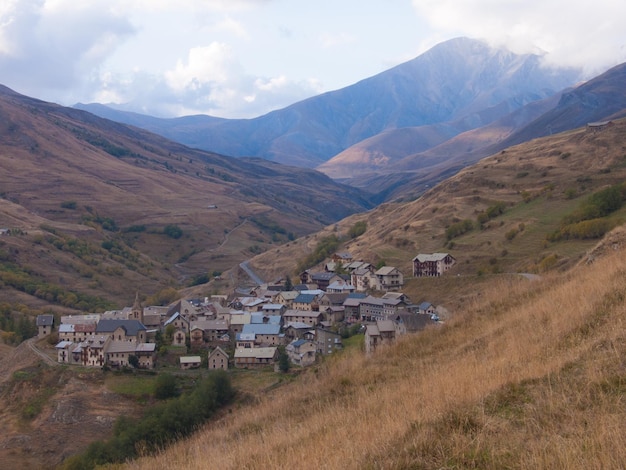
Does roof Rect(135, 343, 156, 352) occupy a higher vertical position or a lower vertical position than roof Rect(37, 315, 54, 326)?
lower

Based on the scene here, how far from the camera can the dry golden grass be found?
533cm

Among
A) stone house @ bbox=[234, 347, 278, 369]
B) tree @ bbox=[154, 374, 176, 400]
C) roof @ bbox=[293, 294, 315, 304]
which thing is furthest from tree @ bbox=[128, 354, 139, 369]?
roof @ bbox=[293, 294, 315, 304]

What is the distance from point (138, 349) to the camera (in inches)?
1556

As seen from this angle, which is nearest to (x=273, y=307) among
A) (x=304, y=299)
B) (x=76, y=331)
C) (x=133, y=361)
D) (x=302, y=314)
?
(x=302, y=314)

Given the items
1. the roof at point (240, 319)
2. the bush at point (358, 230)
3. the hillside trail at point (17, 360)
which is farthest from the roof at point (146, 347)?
the bush at point (358, 230)

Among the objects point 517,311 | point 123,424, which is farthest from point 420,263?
point 517,311

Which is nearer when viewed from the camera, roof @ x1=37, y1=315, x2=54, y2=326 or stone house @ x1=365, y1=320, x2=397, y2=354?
stone house @ x1=365, y1=320, x2=397, y2=354

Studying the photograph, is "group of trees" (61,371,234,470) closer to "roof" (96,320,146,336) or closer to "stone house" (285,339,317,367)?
"stone house" (285,339,317,367)

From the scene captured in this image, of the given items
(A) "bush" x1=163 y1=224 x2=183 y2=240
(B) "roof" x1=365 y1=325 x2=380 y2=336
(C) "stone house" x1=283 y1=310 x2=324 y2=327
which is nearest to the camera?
(B) "roof" x1=365 y1=325 x2=380 y2=336

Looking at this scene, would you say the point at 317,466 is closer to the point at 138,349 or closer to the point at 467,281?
the point at 138,349

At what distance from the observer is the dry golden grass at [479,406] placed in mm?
5332

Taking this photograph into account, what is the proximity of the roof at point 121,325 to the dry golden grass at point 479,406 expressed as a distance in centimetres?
3400

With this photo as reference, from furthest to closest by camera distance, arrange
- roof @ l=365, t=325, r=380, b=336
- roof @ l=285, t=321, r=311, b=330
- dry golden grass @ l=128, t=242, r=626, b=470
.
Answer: roof @ l=285, t=321, r=311, b=330, roof @ l=365, t=325, r=380, b=336, dry golden grass @ l=128, t=242, r=626, b=470

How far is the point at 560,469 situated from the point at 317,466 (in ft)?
7.65
